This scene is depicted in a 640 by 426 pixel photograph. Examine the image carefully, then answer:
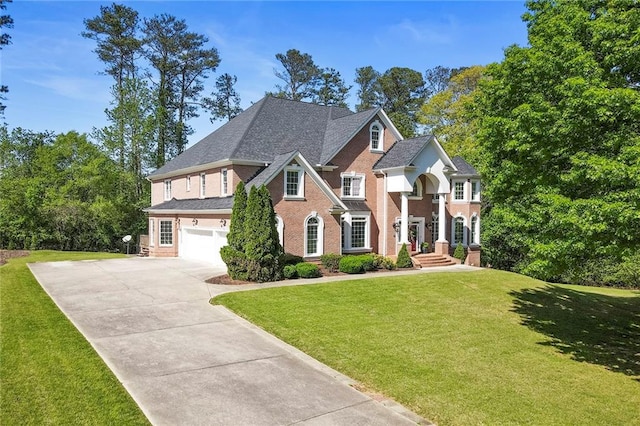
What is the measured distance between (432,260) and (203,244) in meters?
14.9

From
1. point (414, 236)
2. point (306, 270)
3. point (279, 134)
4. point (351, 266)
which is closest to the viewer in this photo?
point (306, 270)

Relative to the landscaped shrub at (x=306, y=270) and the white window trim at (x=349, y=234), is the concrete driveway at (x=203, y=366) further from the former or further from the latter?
the white window trim at (x=349, y=234)

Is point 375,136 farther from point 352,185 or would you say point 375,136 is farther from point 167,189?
point 167,189

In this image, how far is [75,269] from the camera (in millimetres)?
21984

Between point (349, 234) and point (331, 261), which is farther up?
point (349, 234)

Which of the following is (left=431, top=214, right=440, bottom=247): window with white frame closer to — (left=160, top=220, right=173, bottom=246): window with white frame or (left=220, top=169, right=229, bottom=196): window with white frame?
(left=220, top=169, right=229, bottom=196): window with white frame

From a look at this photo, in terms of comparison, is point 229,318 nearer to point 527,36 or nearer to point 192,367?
point 192,367

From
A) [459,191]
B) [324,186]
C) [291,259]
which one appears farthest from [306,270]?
[459,191]

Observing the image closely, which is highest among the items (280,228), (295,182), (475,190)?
(475,190)

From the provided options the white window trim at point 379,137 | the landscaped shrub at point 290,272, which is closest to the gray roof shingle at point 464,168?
the white window trim at point 379,137

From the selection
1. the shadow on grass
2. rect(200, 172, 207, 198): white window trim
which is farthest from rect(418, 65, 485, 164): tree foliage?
rect(200, 172, 207, 198): white window trim

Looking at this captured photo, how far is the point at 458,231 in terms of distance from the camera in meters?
31.5

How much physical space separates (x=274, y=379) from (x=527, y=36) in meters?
13.1

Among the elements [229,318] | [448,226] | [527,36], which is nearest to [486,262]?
[448,226]
